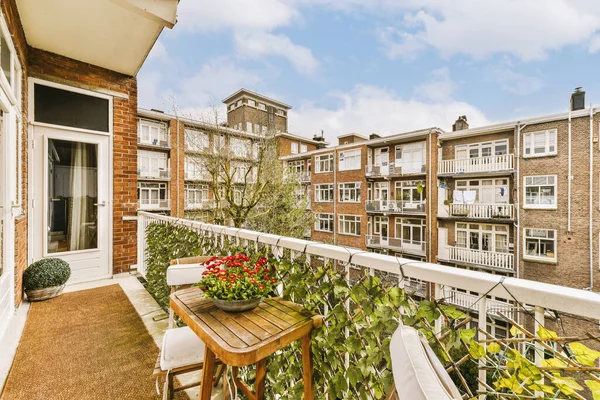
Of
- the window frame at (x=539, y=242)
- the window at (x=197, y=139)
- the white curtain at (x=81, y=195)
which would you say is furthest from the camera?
the window at (x=197, y=139)

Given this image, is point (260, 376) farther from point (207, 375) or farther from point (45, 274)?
point (45, 274)

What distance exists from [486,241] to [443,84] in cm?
1133

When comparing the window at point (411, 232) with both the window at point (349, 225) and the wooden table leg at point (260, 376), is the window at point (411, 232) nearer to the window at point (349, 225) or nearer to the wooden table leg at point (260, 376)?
the window at point (349, 225)

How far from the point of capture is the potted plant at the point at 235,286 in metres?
1.19

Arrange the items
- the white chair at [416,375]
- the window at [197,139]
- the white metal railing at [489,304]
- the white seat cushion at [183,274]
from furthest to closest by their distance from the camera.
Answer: the window at [197,139] < the white seat cushion at [183,274] < the white metal railing at [489,304] < the white chair at [416,375]

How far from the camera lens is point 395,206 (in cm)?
1391

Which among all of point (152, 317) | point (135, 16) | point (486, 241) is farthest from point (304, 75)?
point (152, 317)

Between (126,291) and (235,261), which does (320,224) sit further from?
(235,261)

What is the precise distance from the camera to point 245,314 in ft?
3.93

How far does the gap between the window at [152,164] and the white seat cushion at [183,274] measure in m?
15.7

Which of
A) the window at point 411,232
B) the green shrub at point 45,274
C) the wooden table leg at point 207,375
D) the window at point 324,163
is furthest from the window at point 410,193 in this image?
the wooden table leg at point 207,375

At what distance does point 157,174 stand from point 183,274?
1601cm

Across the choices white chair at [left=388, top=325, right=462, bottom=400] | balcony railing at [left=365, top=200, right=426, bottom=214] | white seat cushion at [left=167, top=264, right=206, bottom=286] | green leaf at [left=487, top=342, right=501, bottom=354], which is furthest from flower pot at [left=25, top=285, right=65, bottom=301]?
balcony railing at [left=365, top=200, right=426, bottom=214]

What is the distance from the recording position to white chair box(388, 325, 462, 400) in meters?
0.37
